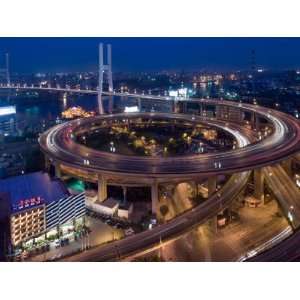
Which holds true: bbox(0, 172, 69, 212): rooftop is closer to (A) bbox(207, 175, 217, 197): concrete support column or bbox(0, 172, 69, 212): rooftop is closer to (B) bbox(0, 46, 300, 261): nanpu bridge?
(B) bbox(0, 46, 300, 261): nanpu bridge

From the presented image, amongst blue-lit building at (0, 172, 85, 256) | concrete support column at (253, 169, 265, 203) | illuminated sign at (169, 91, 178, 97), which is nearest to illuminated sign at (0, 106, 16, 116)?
illuminated sign at (169, 91, 178, 97)

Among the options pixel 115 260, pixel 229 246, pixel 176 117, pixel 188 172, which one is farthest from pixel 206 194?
pixel 176 117

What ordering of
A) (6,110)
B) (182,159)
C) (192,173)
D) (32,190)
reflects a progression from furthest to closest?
(6,110) → (182,159) → (192,173) → (32,190)

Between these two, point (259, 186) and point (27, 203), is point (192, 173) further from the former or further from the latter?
point (27, 203)

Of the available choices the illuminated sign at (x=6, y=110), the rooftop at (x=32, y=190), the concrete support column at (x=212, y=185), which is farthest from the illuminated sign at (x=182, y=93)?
the rooftop at (x=32, y=190)

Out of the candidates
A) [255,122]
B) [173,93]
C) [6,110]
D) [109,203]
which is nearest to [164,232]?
[109,203]

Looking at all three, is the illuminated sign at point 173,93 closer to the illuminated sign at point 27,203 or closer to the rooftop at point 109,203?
the rooftop at point 109,203

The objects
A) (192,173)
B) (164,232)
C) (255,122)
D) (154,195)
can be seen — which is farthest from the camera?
(255,122)

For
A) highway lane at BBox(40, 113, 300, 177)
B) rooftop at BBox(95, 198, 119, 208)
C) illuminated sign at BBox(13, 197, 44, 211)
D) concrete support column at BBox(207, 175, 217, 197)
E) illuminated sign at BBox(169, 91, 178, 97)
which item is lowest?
rooftop at BBox(95, 198, 119, 208)
